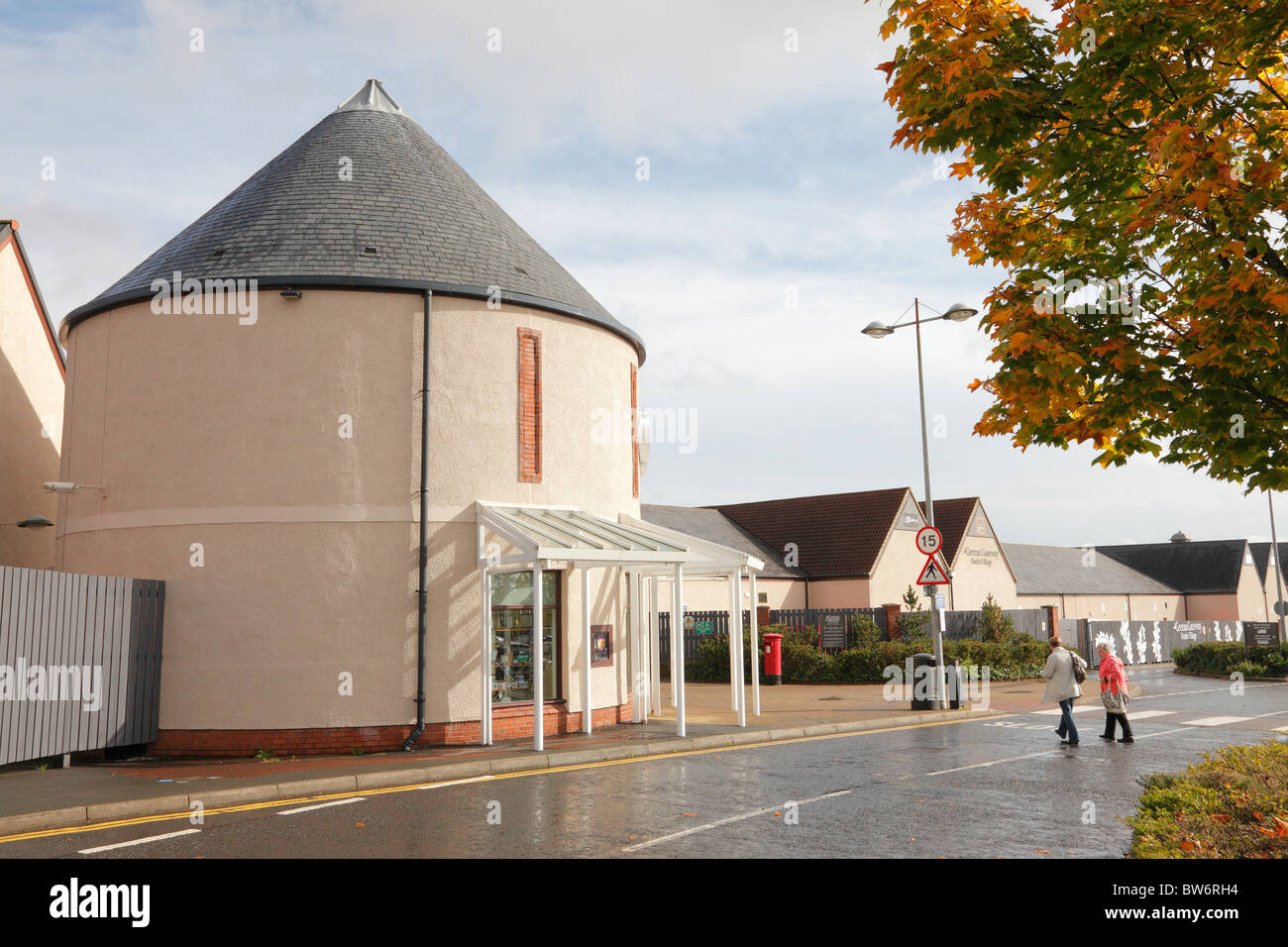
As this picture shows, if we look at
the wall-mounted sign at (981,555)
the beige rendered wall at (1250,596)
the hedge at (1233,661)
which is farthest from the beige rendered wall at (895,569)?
the beige rendered wall at (1250,596)

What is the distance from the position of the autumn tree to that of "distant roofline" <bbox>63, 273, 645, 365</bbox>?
885 centimetres

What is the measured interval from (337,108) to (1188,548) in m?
67.7

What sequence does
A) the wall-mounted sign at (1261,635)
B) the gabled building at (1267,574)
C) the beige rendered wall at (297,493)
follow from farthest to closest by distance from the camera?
the gabled building at (1267,574) < the wall-mounted sign at (1261,635) < the beige rendered wall at (297,493)

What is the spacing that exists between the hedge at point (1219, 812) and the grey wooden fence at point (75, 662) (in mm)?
12141

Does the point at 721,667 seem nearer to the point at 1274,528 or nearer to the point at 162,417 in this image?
the point at 162,417

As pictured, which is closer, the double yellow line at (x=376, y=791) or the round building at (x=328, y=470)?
the double yellow line at (x=376, y=791)

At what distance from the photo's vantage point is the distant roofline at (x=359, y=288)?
49.7 feet

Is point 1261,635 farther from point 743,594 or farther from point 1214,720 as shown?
point 1214,720

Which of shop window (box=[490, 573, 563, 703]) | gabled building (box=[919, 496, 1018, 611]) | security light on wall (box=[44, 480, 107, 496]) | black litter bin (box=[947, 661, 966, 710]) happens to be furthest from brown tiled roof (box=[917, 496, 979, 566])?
security light on wall (box=[44, 480, 107, 496])

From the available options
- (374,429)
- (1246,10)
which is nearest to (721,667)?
(374,429)

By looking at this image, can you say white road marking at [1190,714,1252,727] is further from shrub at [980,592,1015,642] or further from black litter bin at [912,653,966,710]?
shrub at [980,592,1015,642]

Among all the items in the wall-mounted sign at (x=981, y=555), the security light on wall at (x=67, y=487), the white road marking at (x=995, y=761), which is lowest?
the white road marking at (x=995, y=761)

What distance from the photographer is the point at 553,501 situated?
663 inches

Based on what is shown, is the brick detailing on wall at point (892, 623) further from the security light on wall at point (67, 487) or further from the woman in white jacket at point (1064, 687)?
the security light on wall at point (67, 487)
